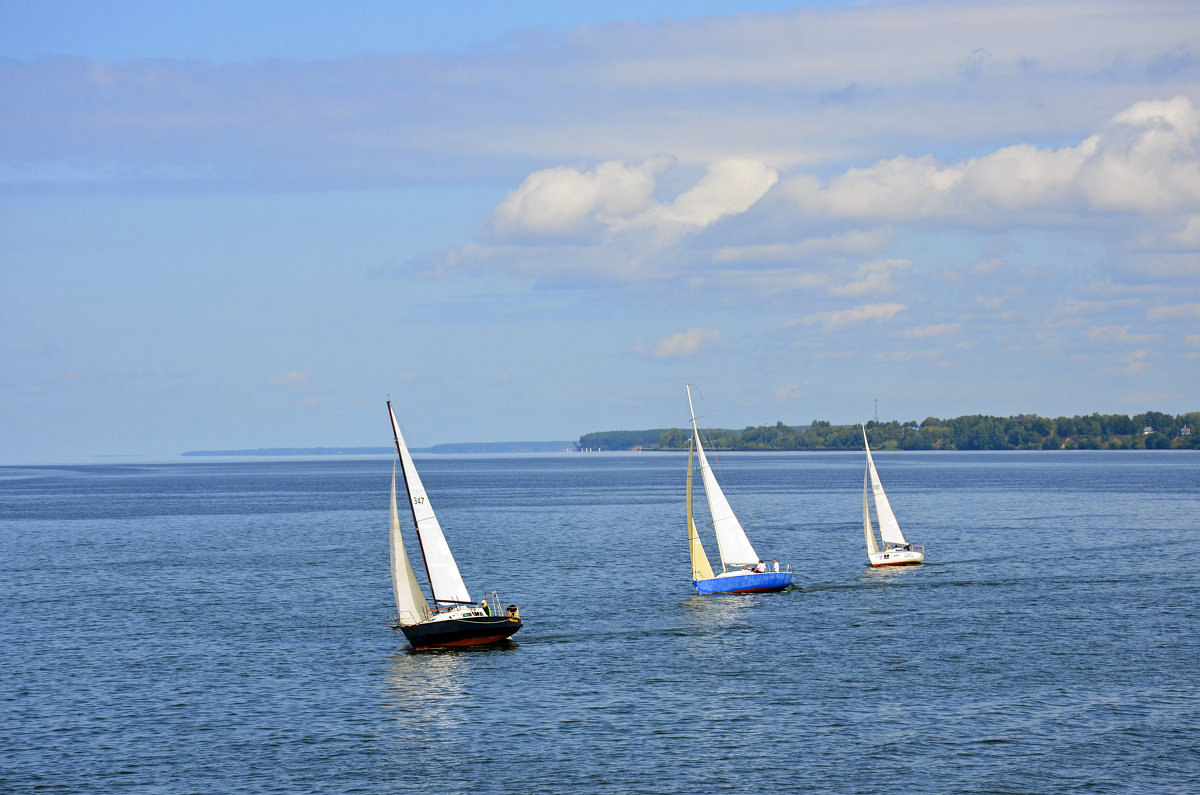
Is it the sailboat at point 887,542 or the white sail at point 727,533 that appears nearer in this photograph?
the white sail at point 727,533

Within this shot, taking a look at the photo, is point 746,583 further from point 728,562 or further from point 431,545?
point 431,545

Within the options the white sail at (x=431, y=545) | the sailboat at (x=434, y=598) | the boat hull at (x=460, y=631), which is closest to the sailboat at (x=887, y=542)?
the boat hull at (x=460, y=631)

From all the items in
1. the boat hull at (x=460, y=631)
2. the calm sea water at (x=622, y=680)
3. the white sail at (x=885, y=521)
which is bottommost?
the calm sea water at (x=622, y=680)

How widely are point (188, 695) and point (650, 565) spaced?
5164 cm

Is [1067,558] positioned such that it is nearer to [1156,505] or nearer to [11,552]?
[1156,505]

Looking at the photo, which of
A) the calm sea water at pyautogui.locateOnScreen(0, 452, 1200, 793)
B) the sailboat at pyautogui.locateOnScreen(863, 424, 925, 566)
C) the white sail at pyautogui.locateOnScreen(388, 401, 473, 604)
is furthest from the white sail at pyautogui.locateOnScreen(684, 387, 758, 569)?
the white sail at pyautogui.locateOnScreen(388, 401, 473, 604)

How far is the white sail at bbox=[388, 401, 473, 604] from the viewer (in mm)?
60250

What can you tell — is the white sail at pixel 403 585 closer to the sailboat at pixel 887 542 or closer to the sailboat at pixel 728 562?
the sailboat at pixel 728 562

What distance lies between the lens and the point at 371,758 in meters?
41.6

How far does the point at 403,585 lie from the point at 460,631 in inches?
156

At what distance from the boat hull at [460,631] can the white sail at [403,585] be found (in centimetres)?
74

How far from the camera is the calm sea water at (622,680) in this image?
39.8m

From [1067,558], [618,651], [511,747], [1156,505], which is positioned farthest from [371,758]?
[1156,505]

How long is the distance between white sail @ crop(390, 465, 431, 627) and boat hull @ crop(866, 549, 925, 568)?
45.6 m
